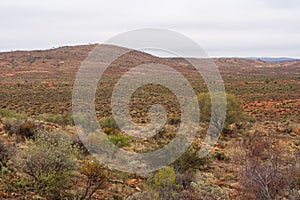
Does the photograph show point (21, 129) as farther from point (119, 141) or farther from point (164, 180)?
point (164, 180)

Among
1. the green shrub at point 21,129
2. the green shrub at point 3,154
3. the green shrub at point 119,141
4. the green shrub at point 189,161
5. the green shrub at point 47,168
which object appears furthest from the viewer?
the green shrub at point 119,141

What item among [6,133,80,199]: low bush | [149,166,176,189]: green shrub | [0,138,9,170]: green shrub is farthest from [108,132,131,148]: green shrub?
[6,133,80,199]: low bush

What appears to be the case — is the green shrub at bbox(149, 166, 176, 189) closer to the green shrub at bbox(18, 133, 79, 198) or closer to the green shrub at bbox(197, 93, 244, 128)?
the green shrub at bbox(18, 133, 79, 198)

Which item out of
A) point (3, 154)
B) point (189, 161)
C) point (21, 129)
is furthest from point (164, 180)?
point (21, 129)

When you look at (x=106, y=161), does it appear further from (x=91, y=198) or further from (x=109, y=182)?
(x=91, y=198)

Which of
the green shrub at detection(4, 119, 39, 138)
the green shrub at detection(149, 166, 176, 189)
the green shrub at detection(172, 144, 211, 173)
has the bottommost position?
the green shrub at detection(172, 144, 211, 173)

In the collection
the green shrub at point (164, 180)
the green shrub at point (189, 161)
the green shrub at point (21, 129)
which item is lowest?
the green shrub at point (189, 161)

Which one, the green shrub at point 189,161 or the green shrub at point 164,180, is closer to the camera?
the green shrub at point 164,180

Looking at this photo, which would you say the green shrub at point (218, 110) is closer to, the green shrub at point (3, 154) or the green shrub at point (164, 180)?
the green shrub at point (164, 180)

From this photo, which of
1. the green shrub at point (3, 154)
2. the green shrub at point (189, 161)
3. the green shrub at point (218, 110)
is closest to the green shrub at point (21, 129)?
the green shrub at point (3, 154)

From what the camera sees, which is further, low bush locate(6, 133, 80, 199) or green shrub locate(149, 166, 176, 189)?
green shrub locate(149, 166, 176, 189)

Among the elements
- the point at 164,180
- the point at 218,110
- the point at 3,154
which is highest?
the point at 3,154

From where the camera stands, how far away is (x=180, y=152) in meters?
9.71

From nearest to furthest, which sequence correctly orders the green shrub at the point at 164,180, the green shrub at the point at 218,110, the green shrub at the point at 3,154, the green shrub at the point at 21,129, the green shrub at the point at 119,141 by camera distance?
1. the green shrub at the point at 164,180
2. the green shrub at the point at 3,154
3. the green shrub at the point at 21,129
4. the green shrub at the point at 119,141
5. the green shrub at the point at 218,110
